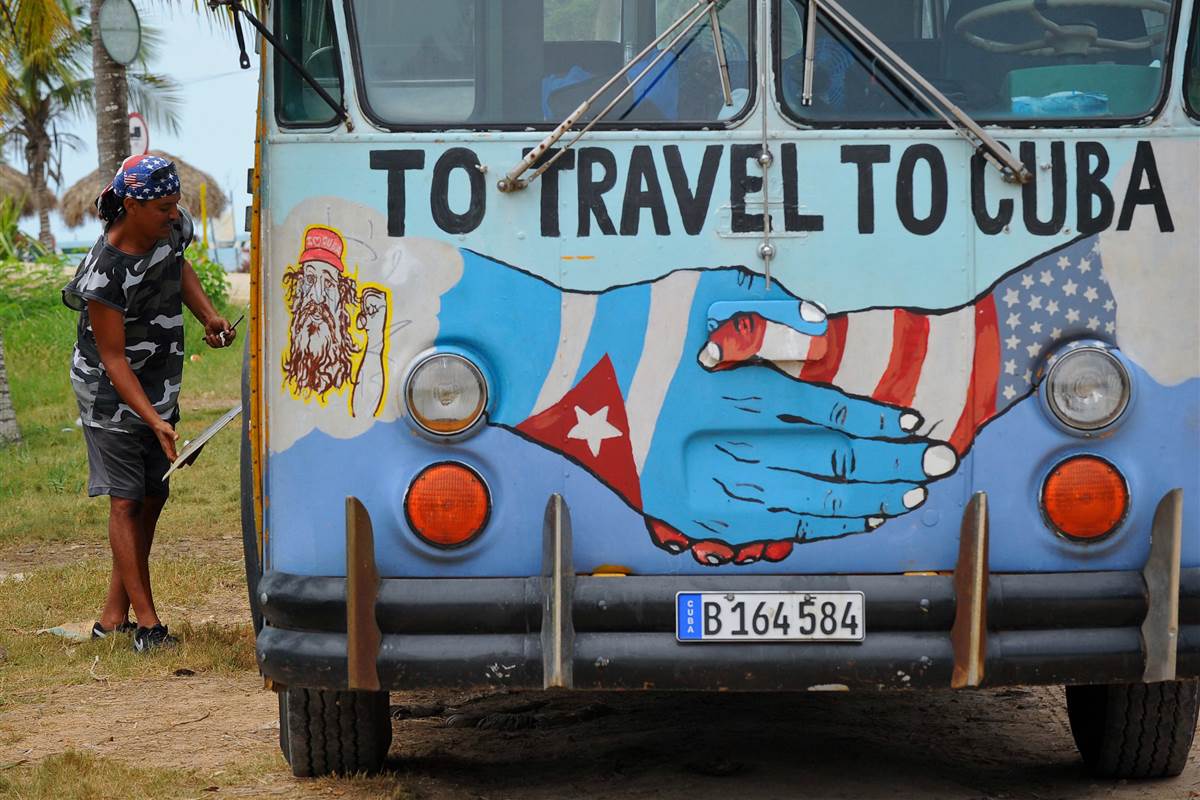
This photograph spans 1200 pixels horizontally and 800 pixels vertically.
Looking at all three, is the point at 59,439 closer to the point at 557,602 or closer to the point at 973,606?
the point at 557,602

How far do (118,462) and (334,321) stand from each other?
2.37m

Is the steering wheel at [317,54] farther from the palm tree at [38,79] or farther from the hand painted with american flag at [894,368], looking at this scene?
the palm tree at [38,79]

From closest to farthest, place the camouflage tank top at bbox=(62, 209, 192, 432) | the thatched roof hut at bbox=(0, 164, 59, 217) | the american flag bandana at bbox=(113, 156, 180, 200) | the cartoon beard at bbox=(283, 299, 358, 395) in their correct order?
the cartoon beard at bbox=(283, 299, 358, 395)
the american flag bandana at bbox=(113, 156, 180, 200)
the camouflage tank top at bbox=(62, 209, 192, 432)
the thatched roof hut at bbox=(0, 164, 59, 217)

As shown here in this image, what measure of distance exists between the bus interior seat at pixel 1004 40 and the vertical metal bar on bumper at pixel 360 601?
1788mm

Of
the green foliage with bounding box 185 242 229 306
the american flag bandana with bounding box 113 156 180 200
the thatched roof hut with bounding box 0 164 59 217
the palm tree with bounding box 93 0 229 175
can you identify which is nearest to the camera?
the american flag bandana with bounding box 113 156 180 200

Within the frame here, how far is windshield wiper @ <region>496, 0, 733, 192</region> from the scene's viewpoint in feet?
12.6

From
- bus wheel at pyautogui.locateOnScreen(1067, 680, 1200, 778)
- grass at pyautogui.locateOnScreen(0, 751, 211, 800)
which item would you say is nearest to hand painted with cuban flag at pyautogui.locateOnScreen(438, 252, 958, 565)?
bus wheel at pyautogui.locateOnScreen(1067, 680, 1200, 778)

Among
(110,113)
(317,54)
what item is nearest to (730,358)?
(317,54)

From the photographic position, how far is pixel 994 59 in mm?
4000

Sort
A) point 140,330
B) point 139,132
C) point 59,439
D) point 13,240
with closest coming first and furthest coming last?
point 140,330 → point 139,132 → point 59,439 → point 13,240

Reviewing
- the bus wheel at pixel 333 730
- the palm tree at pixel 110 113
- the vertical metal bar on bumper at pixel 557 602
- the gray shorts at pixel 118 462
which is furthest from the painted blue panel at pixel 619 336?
the palm tree at pixel 110 113

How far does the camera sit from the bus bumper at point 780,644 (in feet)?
12.4

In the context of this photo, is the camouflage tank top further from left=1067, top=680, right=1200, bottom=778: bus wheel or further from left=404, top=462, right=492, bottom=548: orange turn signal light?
left=1067, top=680, right=1200, bottom=778: bus wheel

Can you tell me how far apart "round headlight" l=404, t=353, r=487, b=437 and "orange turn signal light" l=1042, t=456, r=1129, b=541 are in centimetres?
137
